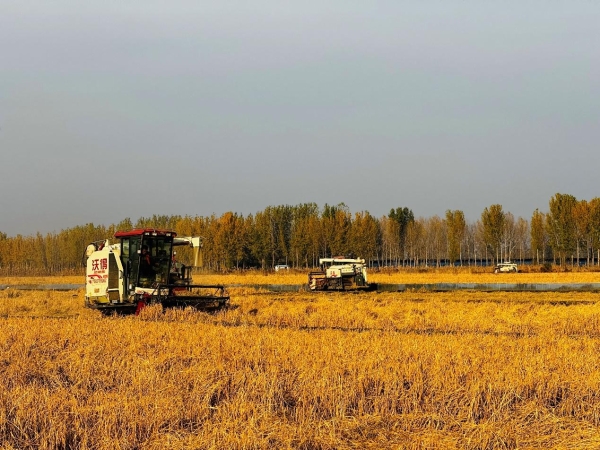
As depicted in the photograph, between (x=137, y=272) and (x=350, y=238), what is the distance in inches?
2645

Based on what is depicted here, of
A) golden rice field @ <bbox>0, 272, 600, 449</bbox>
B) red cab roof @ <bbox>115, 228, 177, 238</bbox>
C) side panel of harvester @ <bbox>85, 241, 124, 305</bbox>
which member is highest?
red cab roof @ <bbox>115, 228, 177, 238</bbox>

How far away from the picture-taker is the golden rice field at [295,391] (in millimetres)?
6113

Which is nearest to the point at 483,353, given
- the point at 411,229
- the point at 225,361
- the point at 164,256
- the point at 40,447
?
the point at 225,361

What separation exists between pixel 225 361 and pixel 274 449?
4.15m

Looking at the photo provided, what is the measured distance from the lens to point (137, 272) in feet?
68.2

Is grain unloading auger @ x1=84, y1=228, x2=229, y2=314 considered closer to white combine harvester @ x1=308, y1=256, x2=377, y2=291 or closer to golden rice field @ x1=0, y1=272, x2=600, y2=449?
golden rice field @ x1=0, y1=272, x2=600, y2=449

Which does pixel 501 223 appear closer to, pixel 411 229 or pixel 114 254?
pixel 411 229

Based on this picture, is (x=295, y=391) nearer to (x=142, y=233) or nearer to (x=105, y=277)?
(x=142, y=233)

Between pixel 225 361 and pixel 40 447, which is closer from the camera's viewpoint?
pixel 40 447

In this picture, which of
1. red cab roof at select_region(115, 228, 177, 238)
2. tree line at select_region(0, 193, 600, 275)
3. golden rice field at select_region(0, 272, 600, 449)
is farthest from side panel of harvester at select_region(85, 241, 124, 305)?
tree line at select_region(0, 193, 600, 275)

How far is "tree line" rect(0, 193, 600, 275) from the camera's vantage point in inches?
3211

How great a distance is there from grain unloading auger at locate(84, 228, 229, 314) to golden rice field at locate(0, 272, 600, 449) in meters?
6.77

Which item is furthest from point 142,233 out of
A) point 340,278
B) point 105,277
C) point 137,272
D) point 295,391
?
point 340,278

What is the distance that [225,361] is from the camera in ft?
32.0
